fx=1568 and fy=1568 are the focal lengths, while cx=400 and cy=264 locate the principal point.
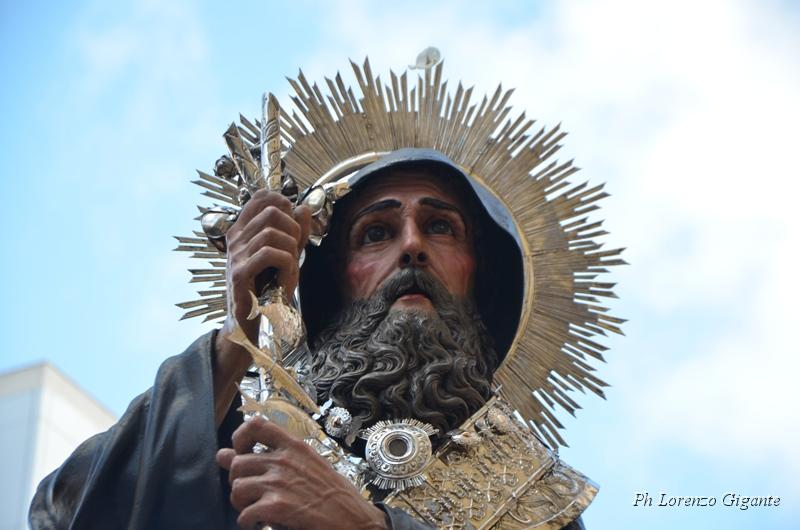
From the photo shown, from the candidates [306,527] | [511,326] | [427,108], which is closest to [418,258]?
[511,326]

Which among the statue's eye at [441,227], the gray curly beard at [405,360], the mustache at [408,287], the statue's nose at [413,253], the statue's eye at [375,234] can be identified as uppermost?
the statue's eye at [441,227]

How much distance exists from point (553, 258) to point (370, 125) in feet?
2.95

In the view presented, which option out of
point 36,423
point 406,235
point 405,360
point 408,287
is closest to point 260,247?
point 405,360

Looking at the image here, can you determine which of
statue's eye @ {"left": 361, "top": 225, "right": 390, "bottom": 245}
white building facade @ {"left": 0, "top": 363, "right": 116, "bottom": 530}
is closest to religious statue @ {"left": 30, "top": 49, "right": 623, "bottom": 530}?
statue's eye @ {"left": 361, "top": 225, "right": 390, "bottom": 245}

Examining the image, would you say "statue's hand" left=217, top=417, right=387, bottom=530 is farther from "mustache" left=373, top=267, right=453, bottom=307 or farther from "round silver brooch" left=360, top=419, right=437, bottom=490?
"mustache" left=373, top=267, right=453, bottom=307

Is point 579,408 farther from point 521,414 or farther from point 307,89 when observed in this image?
point 307,89

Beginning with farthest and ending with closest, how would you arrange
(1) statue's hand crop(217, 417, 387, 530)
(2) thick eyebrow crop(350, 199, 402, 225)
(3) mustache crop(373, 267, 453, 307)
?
(2) thick eyebrow crop(350, 199, 402, 225) → (3) mustache crop(373, 267, 453, 307) → (1) statue's hand crop(217, 417, 387, 530)

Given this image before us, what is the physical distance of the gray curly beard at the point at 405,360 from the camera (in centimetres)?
516

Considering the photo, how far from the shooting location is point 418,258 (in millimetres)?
5520

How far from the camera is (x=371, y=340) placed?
535 centimetres

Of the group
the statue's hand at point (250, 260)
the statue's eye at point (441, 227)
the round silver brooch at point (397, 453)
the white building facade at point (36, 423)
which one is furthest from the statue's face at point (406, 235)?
the white building facade at point (36, 423)

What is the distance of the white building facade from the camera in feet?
38.9

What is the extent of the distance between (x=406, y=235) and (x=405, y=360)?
21.9 inches

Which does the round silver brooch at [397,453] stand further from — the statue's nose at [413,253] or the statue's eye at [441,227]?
the statue's eye at [441,227]
